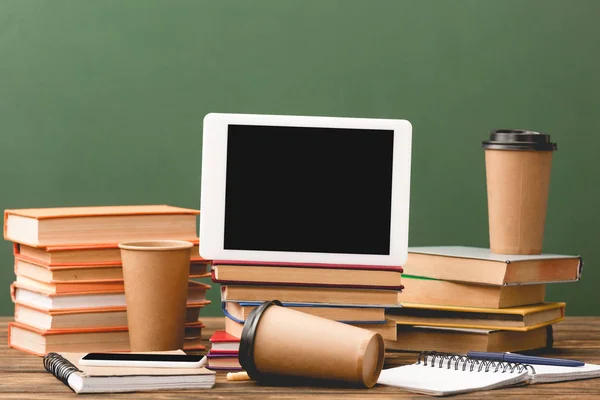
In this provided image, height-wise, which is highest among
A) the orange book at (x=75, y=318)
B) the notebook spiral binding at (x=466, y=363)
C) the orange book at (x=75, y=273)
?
the orange book at (x=75, y=273)

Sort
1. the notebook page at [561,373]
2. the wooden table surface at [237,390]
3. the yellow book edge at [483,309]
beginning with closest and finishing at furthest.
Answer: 1. the wooden table surface at [237,390]
2. the notebook page at [561,373]
3. the yellow book edge at [483,309]

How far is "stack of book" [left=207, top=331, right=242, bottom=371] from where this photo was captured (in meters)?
1.34

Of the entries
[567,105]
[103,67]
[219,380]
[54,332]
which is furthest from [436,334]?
[103,67]

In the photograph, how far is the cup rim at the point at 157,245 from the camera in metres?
1.40

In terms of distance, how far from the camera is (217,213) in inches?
55.8

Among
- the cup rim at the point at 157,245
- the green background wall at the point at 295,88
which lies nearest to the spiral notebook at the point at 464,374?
the cup rim at the point at 157,245

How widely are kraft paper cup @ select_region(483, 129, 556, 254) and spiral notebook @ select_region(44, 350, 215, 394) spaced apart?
62 centimetres

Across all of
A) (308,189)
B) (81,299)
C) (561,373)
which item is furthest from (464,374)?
(81,299)

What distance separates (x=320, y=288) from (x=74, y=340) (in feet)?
1.33

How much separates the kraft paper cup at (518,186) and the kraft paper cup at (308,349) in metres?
0.46

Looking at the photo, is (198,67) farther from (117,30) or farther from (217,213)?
(217,213)

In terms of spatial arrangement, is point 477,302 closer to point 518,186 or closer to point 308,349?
point 518,186

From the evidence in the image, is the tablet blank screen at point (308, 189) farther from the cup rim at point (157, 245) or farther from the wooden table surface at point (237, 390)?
the wooden table surface at point (237, 390)

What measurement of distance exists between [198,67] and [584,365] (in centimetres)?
108
